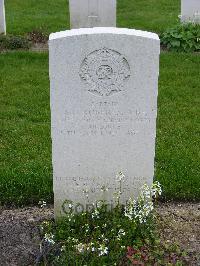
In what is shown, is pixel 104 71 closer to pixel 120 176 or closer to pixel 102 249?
pixel 120 176

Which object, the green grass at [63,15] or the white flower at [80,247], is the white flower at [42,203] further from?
the green grass at [63,15]

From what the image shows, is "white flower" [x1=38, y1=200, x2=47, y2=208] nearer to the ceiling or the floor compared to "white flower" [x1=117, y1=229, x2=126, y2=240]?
nearer to the floor

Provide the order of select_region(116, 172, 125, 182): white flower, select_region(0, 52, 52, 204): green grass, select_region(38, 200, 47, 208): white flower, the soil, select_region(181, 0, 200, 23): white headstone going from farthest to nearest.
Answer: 1. select_region(181, 0, 200, 23): white headstone
2. select_region(0, 52, 52, 204): green grass
3. select_region(38, 200, 47, 208): white flower
4. select_region(116, 172, 125, 182): white flower
5. the soil

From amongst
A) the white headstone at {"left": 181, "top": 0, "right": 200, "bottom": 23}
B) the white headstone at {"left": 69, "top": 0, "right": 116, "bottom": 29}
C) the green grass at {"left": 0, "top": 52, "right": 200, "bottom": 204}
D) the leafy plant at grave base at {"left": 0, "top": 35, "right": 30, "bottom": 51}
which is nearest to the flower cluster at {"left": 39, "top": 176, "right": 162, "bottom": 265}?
the green grass at {"left": 0, "top": 52, "right": 200, "bottom": 204}

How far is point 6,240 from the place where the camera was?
460 centimetres

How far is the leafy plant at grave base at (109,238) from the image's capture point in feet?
13.7

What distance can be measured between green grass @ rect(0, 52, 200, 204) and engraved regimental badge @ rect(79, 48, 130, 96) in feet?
4.60

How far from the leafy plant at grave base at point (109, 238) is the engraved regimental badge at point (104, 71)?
2.48 ft

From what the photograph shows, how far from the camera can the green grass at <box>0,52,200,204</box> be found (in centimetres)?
536

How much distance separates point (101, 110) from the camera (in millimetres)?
4387

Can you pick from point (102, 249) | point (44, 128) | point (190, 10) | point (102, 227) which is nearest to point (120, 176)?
point (102, 227)

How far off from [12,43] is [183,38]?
3000 millimetres

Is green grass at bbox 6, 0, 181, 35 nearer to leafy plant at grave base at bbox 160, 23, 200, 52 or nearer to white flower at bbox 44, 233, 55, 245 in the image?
leafy plant at grave base at bbox 160, 23, 200, 52

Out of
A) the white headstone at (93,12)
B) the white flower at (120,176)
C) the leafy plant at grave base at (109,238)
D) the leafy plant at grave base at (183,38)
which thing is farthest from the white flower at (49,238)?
the white headstone at (93,12)
